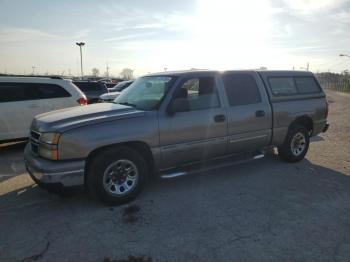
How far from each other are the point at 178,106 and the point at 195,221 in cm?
161

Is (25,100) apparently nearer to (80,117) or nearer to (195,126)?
(80,117)

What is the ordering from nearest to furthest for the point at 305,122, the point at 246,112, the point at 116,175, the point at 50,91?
the point at 116,175
the point at 246,112
the point at 305,122
the point at 50,91

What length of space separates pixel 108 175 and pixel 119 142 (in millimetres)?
481

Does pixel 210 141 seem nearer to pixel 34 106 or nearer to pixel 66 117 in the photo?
pixel 66 117

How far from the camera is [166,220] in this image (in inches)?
164

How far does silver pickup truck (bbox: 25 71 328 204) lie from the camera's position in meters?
4.26

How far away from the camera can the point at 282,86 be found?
642cm

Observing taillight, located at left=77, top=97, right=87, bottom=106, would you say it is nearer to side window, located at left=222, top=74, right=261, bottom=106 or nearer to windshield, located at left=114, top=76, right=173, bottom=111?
windshield, located at left=114, top=76, right=173, bottom=111

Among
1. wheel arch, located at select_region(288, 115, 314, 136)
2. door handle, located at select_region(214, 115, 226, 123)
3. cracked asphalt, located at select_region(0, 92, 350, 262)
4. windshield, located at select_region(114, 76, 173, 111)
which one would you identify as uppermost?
windshield, located at select_region(114, 76, 173, 111)

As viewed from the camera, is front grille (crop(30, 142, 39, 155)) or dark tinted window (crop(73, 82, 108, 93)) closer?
front grille (crop(30, 142, 39, 155))

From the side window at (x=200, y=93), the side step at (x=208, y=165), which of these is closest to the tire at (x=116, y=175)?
the side step at (x=208, y=165)

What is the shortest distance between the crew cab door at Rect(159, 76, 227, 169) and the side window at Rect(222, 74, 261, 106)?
0.27m

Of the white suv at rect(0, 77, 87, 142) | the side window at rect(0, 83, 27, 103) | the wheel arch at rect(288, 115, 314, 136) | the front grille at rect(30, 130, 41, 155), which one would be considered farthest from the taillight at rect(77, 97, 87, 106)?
the wheel arch at rect(288, 115, 314, 136)

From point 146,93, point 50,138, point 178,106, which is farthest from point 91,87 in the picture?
point 50,138
